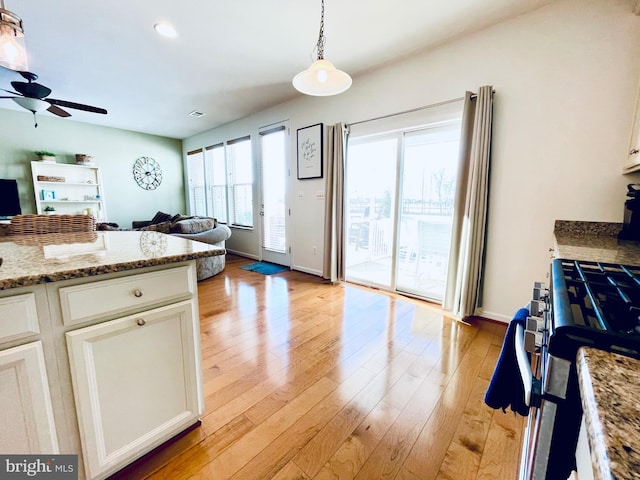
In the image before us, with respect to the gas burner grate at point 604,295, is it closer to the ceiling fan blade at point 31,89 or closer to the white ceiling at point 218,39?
the white ceiling at point 218,39

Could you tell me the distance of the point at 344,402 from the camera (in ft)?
5.03

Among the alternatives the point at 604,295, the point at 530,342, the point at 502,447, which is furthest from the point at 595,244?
the point at 530,342

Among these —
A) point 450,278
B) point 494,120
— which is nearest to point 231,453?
point 450,278

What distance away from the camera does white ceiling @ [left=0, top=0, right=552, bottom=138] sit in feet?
6.97

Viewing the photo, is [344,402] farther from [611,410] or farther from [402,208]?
[402,208]

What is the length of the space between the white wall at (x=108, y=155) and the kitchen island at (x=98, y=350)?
540 cm

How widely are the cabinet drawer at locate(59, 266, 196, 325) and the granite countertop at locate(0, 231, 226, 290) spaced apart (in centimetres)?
6

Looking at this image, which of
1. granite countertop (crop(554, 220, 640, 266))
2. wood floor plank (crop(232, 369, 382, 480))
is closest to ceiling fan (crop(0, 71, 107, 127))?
wood floor plank (crop(232, 369, 382, 480))

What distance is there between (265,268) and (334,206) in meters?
1.72

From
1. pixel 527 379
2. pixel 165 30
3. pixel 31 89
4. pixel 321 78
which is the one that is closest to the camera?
pixel 527 379

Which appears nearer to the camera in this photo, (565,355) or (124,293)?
(565,355)

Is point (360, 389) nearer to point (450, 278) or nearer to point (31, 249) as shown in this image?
point (450, 278)

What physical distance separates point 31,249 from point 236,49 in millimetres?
2562

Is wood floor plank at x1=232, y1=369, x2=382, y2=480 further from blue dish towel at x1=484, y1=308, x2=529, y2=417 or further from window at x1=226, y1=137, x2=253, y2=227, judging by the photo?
window at x1=226, y1=137, x2=253, y2=227
